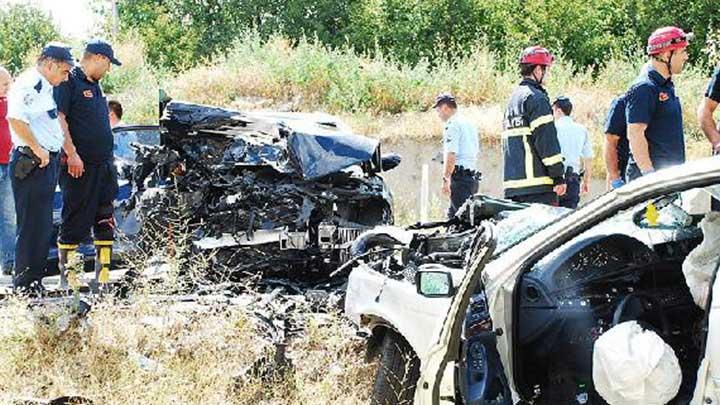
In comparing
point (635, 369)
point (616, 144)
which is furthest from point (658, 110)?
point (635, 369)

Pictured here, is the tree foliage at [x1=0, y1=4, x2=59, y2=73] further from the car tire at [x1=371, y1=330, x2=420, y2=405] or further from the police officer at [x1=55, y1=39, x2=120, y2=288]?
the car tire at [x1=371, y1=330, x2=420, y2=405]

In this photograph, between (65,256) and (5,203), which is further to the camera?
(5,203)

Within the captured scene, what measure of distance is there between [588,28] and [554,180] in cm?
1810

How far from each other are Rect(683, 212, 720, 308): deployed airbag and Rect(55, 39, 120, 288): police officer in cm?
440

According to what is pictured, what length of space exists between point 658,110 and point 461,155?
3.08m

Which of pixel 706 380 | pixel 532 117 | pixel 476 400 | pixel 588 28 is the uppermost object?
pixel 588 28

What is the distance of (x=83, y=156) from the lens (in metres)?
6.33

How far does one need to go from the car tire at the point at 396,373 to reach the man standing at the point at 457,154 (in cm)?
476

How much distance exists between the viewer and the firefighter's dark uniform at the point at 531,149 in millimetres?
6312

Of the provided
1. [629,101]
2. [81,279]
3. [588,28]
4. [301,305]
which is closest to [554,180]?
[629,101]

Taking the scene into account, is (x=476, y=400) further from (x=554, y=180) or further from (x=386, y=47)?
(x=386, y=47)

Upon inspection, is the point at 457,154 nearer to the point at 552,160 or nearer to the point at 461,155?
the point at 461,155

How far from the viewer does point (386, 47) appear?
24.7 meters

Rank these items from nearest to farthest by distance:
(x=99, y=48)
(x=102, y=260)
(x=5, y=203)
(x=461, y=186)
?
(x=99, y=48) < (x=102, y=260) < (x=5, y=203) < (x=461, y=186)
